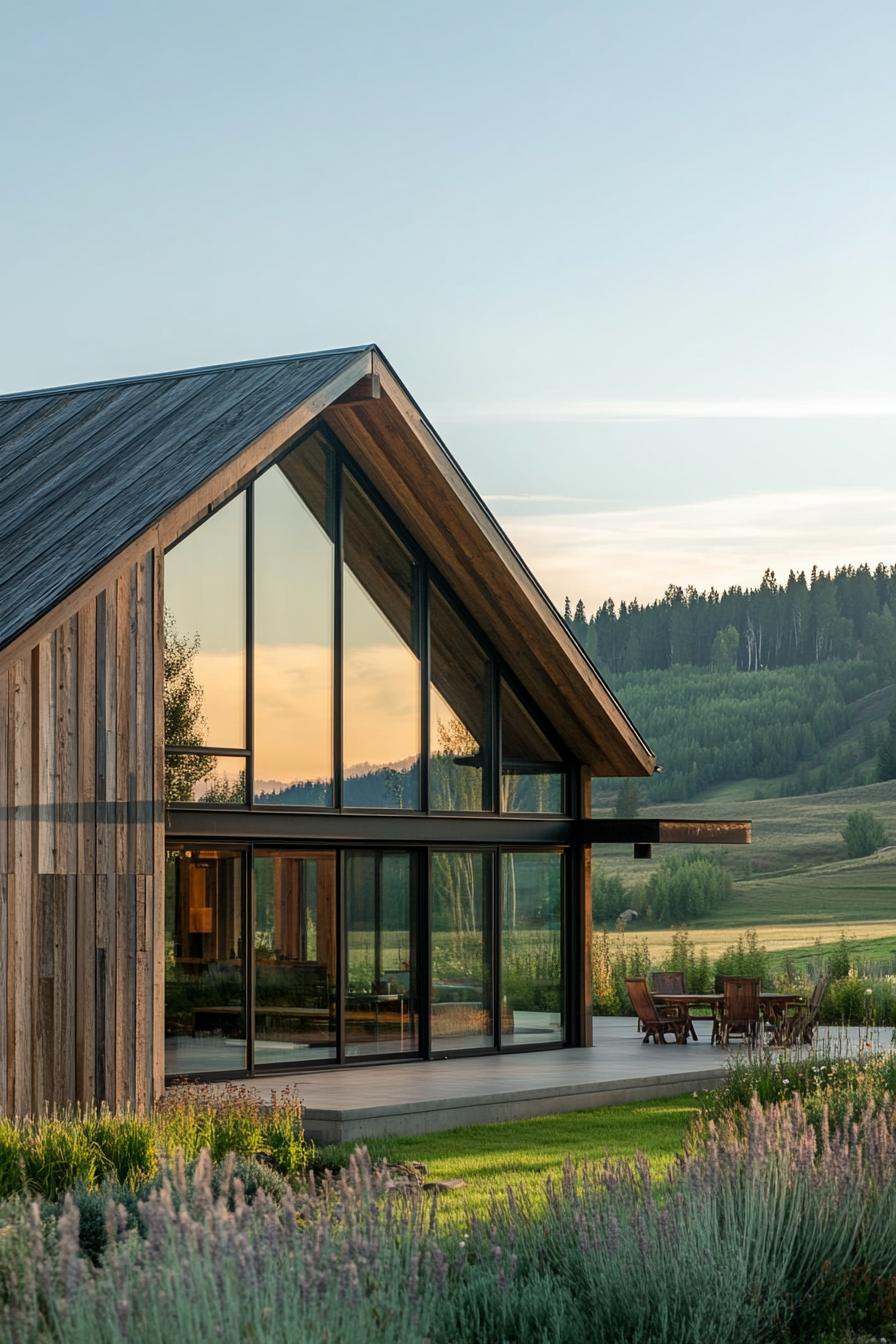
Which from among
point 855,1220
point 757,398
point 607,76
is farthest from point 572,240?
point 757,398

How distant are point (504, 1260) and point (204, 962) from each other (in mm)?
8354

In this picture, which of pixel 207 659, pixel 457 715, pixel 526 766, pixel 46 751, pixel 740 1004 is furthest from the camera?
pixel 740 1004

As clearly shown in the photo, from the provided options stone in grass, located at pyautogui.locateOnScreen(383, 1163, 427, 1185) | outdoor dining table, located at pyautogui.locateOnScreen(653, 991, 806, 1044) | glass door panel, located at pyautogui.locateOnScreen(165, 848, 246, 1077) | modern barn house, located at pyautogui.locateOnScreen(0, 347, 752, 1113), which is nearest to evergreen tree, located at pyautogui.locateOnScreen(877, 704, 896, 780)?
outdoor dining table, located at pyautogui.locateOnScreen(653, 991, 806, 1044)

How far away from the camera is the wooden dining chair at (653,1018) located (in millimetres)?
19047

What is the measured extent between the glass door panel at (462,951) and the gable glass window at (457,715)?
0.58 meters

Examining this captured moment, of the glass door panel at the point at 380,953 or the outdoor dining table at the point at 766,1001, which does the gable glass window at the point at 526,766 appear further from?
the outdoor dining table at the point at 766,1001

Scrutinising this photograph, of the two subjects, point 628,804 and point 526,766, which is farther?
point 628,804

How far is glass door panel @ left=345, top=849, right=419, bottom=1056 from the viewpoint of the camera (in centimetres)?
1661

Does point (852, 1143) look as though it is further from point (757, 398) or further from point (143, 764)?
point (757, 398)

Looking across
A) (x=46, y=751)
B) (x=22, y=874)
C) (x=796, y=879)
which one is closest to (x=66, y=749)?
(x=46, y=751)

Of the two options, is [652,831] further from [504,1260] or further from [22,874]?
[504,1260]

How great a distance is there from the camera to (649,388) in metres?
40.2

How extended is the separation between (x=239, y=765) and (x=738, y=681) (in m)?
94.1

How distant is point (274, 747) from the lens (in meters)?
15.7
